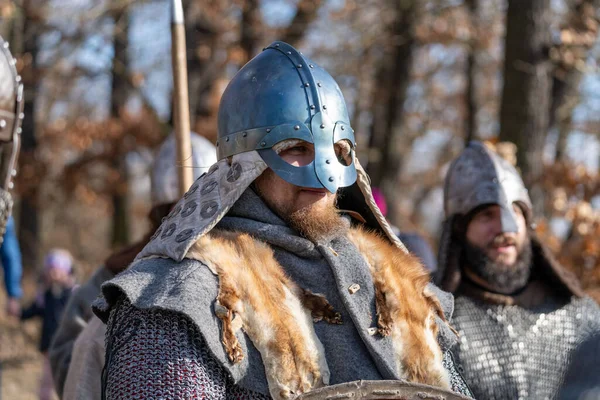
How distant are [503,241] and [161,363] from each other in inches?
106

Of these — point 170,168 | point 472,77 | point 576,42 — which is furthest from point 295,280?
point 472,77

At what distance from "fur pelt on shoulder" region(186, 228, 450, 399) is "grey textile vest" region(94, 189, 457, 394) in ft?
0.10

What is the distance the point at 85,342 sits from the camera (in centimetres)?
410

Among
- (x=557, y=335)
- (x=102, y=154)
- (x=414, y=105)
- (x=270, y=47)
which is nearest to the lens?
(x=270, y=47)

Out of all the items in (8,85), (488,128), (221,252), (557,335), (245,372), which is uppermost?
(8,85)

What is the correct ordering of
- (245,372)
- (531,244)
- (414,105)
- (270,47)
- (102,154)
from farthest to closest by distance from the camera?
(414,105), (102,154), (531,244), (270,47), (245,372)

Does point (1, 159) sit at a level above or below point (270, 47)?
below

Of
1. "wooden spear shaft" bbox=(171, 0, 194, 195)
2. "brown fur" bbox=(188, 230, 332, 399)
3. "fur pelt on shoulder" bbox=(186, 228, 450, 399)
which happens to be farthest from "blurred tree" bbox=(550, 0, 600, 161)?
"brown fur" bbox=(188, 230, 332, 399)

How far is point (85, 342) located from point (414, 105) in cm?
2041

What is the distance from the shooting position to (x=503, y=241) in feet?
16.8

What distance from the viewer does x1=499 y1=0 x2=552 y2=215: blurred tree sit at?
8.15m

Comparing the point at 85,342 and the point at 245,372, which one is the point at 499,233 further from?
the point at 245,372

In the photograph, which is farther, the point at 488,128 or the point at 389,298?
the point at 488,128

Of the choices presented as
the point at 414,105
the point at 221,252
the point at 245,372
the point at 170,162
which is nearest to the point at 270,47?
the point at 221,252
